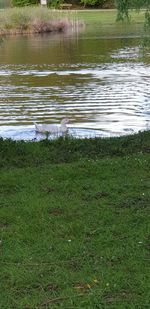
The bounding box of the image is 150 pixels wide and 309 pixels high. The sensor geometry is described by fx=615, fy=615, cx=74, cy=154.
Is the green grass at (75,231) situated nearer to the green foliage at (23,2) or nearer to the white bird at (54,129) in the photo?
the white bird at (54,129)

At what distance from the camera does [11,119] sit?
1670cm

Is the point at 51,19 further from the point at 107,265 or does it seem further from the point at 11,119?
the point at 107,265

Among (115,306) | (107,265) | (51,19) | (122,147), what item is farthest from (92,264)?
(51,19)

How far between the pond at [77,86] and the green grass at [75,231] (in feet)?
17.8

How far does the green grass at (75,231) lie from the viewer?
4.49 meters

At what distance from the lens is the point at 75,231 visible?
577 centimetres

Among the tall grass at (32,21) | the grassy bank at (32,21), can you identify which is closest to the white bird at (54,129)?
the grassy bank at (32,21)

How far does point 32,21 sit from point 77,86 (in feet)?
93.9

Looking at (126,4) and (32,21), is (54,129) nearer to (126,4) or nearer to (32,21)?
(126,4)

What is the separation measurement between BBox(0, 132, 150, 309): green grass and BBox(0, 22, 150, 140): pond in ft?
17.8

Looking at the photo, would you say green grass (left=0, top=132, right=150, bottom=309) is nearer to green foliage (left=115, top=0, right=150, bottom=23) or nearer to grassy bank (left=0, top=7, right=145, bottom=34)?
green foliage (left=115, top=0, right=150, bottom=23)

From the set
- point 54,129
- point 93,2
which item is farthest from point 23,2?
point 54,129

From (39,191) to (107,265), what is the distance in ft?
7.96

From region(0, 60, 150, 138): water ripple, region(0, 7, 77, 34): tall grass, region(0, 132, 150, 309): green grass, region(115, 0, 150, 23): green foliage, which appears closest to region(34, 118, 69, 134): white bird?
region(0, 60, 150, 138): water ripple
